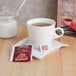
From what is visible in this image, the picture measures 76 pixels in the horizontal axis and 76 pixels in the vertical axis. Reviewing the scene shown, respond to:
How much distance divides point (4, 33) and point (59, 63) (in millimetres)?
319

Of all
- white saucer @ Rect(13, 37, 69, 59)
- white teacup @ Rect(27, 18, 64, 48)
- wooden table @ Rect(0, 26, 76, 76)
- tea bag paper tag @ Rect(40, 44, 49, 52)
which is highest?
white teacup @ Rect(27, 18, 64, 48)

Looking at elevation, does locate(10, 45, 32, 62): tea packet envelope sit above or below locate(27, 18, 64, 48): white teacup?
below

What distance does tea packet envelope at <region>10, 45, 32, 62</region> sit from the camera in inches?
32.7

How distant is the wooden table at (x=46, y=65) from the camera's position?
2.49 ft

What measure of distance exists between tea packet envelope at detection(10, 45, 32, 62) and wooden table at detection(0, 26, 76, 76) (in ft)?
0.06

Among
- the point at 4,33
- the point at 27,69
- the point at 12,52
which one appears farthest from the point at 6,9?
the point at 27,69

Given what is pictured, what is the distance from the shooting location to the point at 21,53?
857 mm

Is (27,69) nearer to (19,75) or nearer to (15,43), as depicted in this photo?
(19,75)

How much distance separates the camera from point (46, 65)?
81cm

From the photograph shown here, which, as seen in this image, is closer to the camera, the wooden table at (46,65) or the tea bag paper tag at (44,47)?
the wooden table at (46,65)

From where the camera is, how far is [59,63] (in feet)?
2.68

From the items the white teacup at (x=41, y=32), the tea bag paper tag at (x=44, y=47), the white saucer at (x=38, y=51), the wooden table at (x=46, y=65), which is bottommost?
the wooden table at (x=46, y=65)

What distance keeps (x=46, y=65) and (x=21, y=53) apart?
11 centimetres

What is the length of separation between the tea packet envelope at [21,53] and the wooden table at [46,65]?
0.02 m
